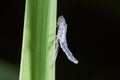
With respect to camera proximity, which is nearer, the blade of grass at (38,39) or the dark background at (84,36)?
the blade of grass at (38,39)

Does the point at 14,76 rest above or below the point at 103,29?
below

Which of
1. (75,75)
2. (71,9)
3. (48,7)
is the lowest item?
(75,75)

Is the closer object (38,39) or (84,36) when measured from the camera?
(38,39)

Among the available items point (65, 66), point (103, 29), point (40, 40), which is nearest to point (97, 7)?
point (103, 29)

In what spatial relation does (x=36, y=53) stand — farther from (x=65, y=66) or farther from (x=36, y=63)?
(x=65, y=66)
